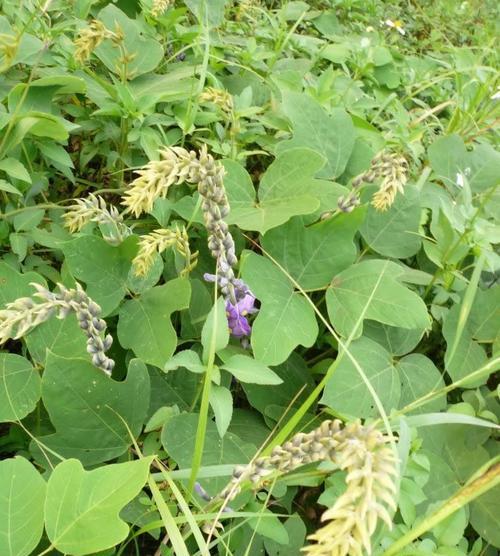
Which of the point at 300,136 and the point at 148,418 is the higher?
the point at 300,136

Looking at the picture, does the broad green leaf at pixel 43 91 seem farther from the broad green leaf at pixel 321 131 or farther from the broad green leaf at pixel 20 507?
the broad green leaf at pixel 20 507

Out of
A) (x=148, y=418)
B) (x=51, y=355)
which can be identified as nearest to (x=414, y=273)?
(x=148, y=418)

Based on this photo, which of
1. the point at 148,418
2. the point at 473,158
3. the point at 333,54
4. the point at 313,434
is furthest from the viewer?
the point at 333,54

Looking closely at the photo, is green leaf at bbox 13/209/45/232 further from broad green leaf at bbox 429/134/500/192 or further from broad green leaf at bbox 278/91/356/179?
broad green leaf at bbox 429/134/500/192

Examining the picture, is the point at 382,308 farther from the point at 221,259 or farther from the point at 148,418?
the point at 148,418

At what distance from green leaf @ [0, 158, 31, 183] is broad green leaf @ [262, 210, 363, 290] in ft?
1.89

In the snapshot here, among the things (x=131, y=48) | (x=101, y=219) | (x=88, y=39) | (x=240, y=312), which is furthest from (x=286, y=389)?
(x=131, y=48)

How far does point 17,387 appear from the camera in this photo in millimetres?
1184

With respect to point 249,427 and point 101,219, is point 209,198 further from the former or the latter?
point 249,427

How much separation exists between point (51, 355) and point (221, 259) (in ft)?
1.18

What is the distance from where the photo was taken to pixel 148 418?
1.28 metres

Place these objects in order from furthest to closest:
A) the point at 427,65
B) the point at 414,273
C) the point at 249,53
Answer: the point at 427,65 → the point at 249,53 → the point at 414,273

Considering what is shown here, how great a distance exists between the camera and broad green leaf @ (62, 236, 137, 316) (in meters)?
1.26

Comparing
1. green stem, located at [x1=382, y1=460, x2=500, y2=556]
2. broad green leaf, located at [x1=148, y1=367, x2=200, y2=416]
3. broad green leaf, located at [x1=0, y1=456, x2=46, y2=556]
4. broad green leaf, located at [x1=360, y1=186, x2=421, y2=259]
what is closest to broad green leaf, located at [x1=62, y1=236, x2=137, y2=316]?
broad green leaf, located at [x1=148, y1=367, x2=200, y2=416]
